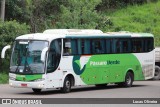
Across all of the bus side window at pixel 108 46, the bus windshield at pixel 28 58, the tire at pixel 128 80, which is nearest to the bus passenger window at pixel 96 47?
the bus side window at pixel 108 46

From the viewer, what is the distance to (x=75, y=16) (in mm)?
39906

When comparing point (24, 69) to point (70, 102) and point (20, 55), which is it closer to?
point (20, 55)

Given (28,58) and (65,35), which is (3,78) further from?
(28,58)

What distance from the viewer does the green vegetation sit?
35.9 meters

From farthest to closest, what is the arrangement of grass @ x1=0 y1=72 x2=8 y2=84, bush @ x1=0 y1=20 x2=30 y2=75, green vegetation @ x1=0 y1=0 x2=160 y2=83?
green vegetation @ x1=0 y1=0 x2=160 y2=83 < bush @ x1=0 y1=20 x2=30 y2=75 < grass @ x1=0 y1=72 x2=8 y2=84

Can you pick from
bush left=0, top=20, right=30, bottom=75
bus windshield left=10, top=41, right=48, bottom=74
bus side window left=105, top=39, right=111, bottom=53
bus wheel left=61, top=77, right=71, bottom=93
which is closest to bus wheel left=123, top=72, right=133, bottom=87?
bus side window left=105, top=39, right=111, bottom=53

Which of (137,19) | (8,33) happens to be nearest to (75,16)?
(8,33)

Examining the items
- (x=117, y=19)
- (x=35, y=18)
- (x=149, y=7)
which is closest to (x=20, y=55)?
(x=35, y=18)

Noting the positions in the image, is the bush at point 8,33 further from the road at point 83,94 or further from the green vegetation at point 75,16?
the road at point 83,94

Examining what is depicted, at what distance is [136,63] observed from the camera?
103 feet

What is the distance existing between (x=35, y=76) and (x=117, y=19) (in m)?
25.8

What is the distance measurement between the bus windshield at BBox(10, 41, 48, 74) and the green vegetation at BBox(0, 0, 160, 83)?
779 cm

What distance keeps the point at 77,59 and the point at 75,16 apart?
13437mm

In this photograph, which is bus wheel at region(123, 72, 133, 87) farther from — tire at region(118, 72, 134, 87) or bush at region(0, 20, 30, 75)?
bush at region(0, 20, 30, 75)
